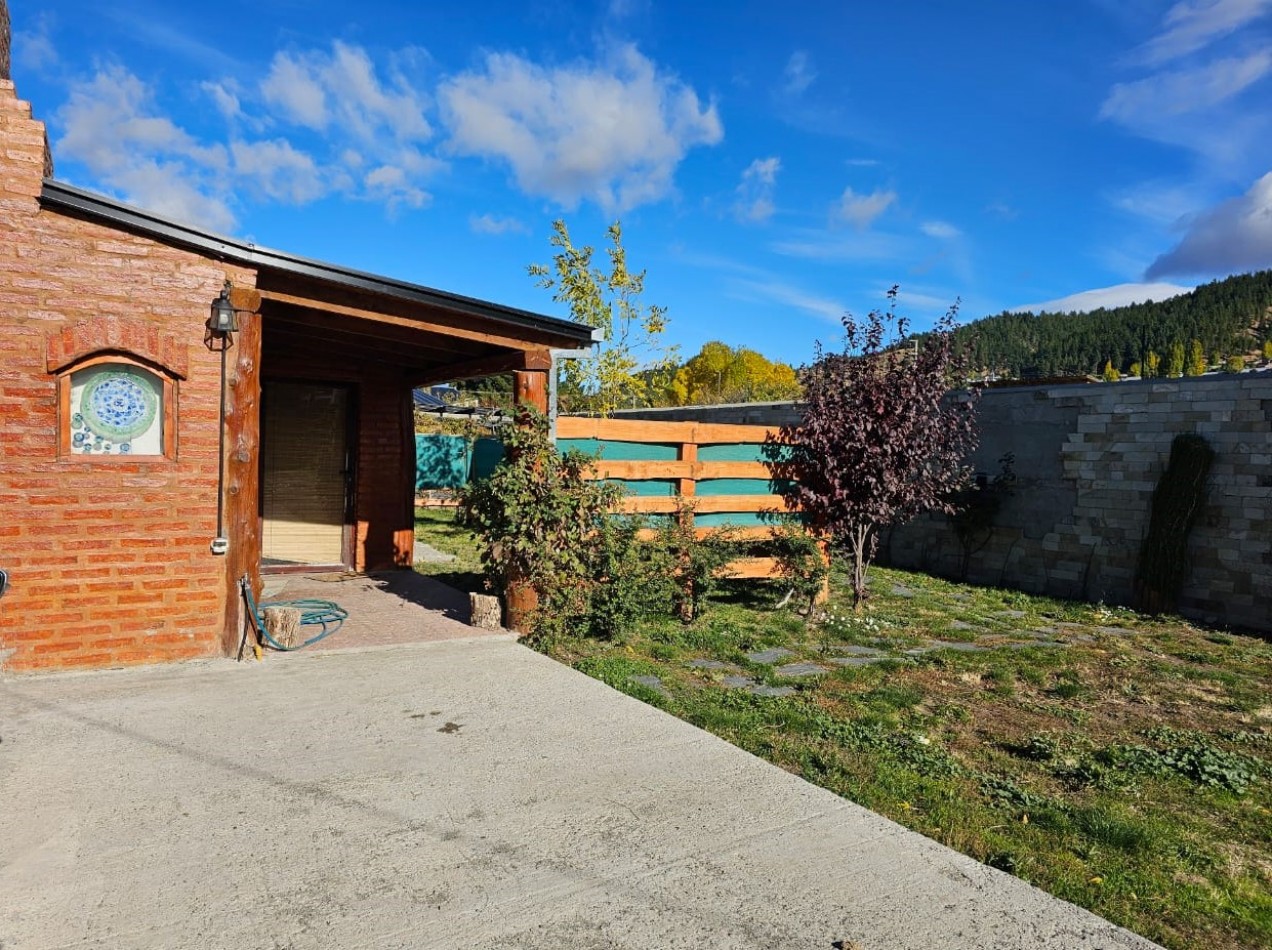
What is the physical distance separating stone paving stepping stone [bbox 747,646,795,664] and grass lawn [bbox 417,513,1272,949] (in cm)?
3

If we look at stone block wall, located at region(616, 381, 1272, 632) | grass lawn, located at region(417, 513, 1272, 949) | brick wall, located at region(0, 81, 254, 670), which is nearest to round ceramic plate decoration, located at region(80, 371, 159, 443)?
brick wall, located at region(0, 81, 254, 670)

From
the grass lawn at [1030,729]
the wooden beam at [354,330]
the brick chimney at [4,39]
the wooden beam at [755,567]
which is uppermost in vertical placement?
the brick chimney at [4,39]

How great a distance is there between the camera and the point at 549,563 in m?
6.59

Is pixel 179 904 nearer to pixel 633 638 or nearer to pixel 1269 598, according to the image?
pixel 633 638

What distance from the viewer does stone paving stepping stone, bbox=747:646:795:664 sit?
6504 mm

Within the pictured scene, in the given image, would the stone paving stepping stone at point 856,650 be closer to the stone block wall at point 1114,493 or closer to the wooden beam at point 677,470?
the wooden beam at point 677,470

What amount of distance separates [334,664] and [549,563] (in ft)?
5.93

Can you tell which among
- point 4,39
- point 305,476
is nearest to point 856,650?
point 305,476

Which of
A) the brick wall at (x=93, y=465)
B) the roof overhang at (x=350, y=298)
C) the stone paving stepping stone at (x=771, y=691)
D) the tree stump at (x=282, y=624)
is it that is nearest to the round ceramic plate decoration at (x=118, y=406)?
the brick wall at (x=93, y=465)

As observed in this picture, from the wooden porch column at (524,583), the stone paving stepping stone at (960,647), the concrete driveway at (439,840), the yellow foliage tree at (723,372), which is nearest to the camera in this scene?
the concrete driveway at (439,840)

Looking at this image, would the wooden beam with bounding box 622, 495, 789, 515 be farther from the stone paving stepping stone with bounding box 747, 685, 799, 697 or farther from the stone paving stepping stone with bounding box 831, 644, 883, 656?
the stone paving stepping stone with bounding box 747, 685, 799, 697

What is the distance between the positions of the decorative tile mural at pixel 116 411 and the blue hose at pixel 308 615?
1224 mm

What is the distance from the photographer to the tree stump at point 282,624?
611cm

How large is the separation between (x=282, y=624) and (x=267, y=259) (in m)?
2.76
